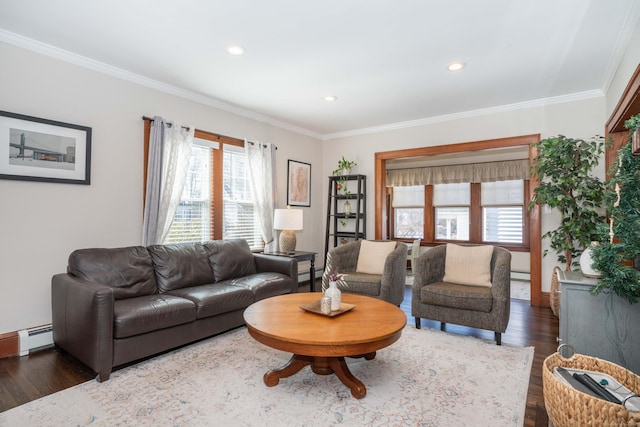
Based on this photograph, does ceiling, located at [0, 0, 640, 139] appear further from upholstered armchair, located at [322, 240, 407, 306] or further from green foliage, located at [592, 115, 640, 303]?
upholstered armchair, located at [322, 240, 407, 306]

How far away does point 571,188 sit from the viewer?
371cm

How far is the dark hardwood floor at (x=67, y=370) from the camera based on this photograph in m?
2.13

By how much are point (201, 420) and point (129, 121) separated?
2.97 meters

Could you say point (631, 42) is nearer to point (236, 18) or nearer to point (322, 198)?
point (236, 18)

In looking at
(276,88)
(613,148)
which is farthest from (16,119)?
(613,148)

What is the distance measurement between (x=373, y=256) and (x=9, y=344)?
3507 mm

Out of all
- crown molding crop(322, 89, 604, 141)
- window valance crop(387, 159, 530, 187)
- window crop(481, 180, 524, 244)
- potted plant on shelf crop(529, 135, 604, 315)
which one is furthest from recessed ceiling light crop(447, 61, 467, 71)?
window crop(481, 180, 524, 244)

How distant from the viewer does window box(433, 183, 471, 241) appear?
724 centimetres

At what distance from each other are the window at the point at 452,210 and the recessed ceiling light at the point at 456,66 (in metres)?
4.29

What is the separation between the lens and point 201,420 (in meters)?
1.94

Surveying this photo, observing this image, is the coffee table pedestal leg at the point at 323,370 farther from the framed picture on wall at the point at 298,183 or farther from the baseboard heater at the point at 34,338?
the framed picture on wall at the point at 298,183

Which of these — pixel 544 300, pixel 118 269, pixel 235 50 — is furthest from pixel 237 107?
pixel 544 300

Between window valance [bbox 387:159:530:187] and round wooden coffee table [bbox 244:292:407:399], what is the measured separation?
17.2ft

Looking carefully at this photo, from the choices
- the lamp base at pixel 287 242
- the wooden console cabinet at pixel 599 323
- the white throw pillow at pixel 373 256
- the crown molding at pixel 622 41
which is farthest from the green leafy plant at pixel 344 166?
the wooden console cabinet at pixel 599 323
